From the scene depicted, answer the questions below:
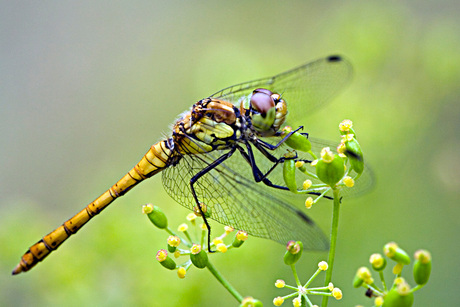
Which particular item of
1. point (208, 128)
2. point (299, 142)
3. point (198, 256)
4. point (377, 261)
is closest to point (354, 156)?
point (299, 142)

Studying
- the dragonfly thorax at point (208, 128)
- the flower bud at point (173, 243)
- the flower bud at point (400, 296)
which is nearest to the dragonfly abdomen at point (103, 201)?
the dragonfly thorax at point (208, 128)

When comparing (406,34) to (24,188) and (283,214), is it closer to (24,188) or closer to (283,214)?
(283,214)

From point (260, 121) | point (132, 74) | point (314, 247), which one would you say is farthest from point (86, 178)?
point (314, 247)

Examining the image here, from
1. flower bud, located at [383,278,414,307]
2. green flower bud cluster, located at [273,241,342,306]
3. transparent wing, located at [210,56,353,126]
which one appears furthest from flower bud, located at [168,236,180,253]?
transparent wing, located at [210,56,353,126]

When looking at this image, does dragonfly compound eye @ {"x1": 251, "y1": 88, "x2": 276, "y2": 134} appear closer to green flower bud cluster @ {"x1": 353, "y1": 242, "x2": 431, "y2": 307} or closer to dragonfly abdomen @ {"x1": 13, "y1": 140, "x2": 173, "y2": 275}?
dragonfly abdomen @ {"x1": 13, "y1": 140, "x2": 173, "y2": 275}

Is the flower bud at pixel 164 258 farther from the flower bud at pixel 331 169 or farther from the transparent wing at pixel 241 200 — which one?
the flower bud at pixel 331 169

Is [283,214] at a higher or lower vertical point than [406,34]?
lower
